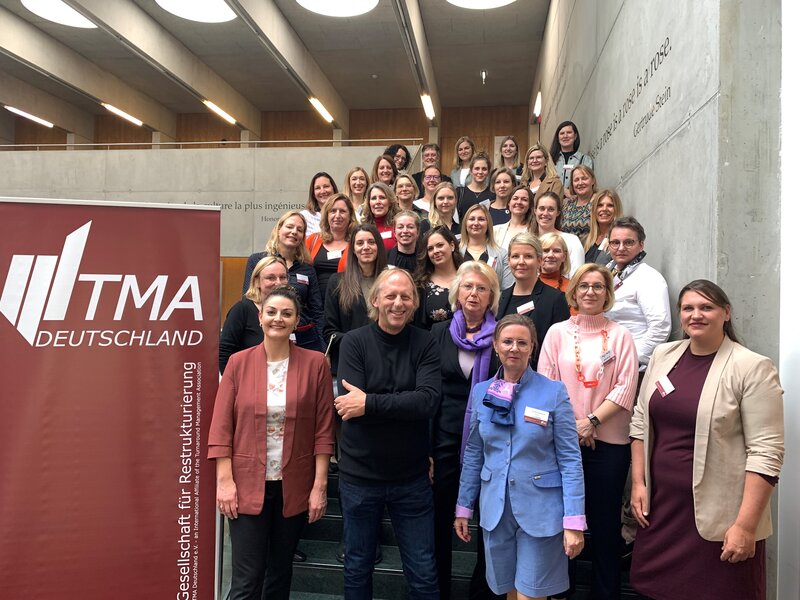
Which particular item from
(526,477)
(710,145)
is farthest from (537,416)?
(710,145)

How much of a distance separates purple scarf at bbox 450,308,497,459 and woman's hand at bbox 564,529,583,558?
516mm

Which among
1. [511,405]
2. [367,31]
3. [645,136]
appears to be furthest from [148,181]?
[511,405]

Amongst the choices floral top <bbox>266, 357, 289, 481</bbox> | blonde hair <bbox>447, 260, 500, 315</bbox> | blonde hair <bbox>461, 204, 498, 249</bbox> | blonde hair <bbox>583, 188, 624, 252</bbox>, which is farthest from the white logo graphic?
blonde hair <bbox>583, 188, 624, 252</bbox>

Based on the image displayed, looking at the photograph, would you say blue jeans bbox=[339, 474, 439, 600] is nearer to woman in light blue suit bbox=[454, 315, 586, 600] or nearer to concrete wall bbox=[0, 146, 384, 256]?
woman in light blue suit bbox=[454, 315, 586, 600]

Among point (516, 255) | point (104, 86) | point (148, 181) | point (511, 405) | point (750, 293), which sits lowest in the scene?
point (511, 405)

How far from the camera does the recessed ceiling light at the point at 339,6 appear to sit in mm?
10008

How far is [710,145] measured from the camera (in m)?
2.49

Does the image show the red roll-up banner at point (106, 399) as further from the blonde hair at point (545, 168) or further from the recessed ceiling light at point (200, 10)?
the recessed ceiling light at point (200, 10)

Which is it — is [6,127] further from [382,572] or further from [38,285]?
[382,572]

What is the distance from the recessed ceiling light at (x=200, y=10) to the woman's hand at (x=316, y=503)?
31.5 feet

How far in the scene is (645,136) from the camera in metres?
3.58

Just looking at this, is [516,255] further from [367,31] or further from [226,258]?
→ [367,31]

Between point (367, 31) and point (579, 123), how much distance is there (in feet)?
20.3

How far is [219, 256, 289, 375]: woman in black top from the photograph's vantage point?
2.87 m
